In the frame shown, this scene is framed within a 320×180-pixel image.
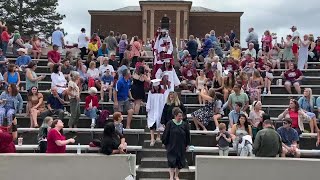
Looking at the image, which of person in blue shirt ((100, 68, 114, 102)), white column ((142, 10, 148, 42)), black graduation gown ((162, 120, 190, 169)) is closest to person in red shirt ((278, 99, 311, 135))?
black graduation gown ((162, 120, 190, 169))

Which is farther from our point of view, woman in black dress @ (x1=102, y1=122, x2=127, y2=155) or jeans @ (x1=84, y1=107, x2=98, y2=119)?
jeans @ (x1=84, y1=107, x2=98, y2=119)

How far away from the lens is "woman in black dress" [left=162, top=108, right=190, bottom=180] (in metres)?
11.9

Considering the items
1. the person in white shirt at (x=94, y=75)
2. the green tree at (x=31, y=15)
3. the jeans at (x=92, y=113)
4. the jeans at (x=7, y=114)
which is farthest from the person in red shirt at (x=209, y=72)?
the green tree at (x=31, y=15)

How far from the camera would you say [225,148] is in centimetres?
1281

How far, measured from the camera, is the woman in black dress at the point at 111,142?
11.3 metres

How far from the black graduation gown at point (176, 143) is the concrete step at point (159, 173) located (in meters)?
0.31

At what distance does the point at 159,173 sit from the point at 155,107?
2446 mm

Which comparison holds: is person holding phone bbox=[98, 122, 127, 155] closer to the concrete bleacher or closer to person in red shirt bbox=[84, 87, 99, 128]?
the concrete bleacher

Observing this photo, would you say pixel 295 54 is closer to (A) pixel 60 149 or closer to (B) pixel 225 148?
(B) pixel 225 148

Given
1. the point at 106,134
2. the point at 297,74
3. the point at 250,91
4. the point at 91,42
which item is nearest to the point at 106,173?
the point at 106,134

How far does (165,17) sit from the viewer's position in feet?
171

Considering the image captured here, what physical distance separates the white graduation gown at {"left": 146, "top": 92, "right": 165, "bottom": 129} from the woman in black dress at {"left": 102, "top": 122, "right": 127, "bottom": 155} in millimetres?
2711

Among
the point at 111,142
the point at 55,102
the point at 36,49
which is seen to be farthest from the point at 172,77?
the point at 36,49

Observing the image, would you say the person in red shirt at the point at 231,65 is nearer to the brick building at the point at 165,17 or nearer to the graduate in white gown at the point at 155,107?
the graduate in white gown at the point at 155,107
